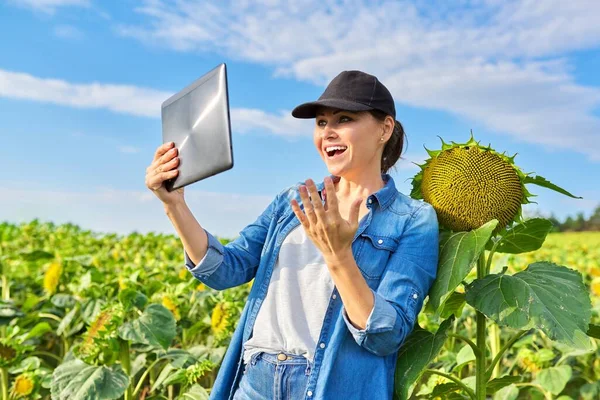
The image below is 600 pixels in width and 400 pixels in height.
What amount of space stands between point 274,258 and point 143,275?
82.6 inches

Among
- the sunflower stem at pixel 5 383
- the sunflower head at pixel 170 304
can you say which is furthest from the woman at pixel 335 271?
the sunflower stem at pixel 5 383

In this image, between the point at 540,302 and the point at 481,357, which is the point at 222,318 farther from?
the point at 540,302

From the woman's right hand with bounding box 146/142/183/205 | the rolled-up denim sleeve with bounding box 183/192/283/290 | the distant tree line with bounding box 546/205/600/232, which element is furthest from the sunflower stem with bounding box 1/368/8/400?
the distant tree line with bounding box 546/205/600/232

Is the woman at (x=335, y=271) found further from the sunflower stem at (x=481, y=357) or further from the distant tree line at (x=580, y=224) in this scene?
the distant tree line at (x=580, y=224)

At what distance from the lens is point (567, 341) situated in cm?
211

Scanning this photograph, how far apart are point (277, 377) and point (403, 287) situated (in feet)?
1.55

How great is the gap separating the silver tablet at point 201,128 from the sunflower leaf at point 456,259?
733mm

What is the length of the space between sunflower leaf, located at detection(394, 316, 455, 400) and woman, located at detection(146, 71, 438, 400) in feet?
0.13

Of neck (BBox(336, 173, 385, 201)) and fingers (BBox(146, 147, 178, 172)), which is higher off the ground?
fingers (BBox(146, 147, 178, 172))

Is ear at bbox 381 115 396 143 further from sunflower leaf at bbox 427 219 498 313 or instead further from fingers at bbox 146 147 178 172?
fingers at bbox 146 147 178 172

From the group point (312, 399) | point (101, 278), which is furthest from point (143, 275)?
point (312, 399)

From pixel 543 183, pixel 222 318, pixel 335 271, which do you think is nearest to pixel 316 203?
pixel 335 271

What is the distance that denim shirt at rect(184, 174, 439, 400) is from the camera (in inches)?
84.6

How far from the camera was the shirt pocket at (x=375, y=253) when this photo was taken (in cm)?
229
